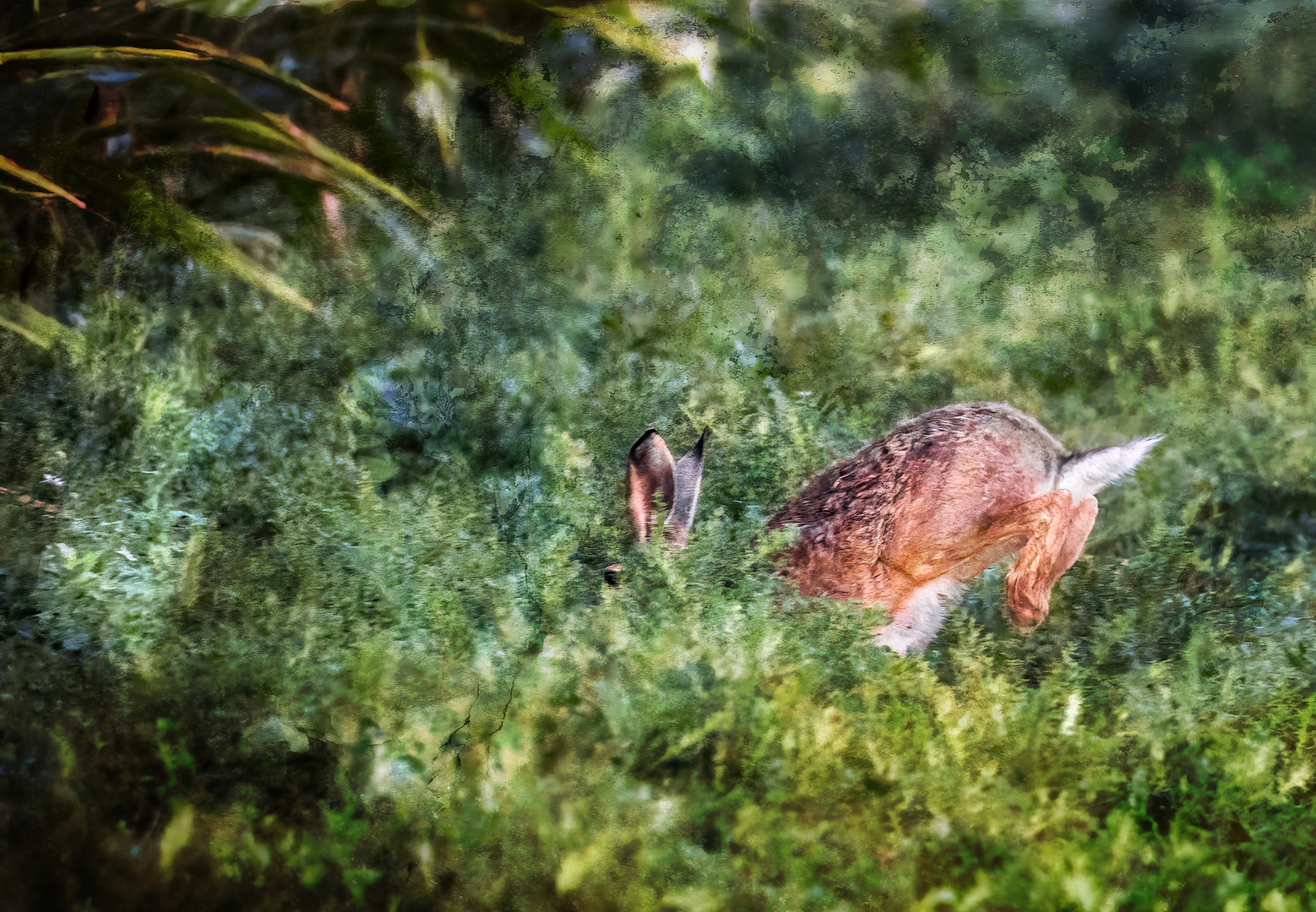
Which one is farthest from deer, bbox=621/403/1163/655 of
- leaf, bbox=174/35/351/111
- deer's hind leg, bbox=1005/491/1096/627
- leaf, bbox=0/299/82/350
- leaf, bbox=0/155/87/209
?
leaf, bbox=0/155/87/209

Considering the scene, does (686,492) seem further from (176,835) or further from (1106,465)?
(176,835)

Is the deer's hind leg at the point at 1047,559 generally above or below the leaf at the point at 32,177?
below

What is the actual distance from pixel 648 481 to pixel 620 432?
13cm

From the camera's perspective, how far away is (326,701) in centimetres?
200

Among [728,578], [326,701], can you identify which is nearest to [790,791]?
[728,578]

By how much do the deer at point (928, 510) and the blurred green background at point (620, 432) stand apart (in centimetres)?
4

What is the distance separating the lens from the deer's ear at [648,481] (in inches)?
75.7

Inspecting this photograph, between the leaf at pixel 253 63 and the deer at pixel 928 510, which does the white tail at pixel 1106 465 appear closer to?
the deer at pixel 928 510

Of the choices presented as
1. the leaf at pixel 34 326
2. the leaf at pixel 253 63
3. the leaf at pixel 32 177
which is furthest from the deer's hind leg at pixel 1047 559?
the leaf at pixel 32 177

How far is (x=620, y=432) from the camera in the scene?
6.41 feet

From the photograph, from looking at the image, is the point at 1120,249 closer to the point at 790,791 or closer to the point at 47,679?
the point at 790,791

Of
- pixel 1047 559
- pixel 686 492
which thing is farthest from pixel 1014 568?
pixel 686 492

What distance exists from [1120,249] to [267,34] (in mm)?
1959

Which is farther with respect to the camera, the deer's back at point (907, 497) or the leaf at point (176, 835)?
the leaf at point (176, 835)
